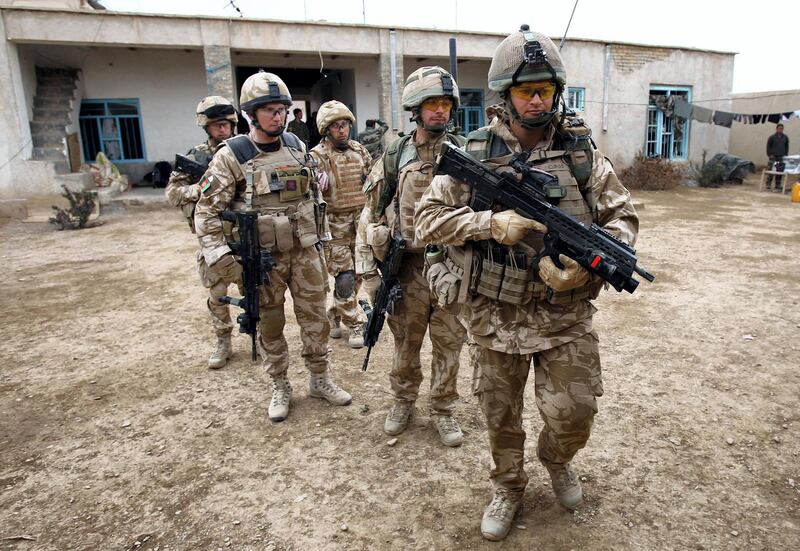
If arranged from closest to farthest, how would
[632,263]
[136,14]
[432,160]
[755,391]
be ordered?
[632,263] < [432,160] < [755,391] < [136,14]

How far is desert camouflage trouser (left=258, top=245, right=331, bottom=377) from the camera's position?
10.9 feet

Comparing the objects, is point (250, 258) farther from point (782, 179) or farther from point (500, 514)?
point (782, 179)

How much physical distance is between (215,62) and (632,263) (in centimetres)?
1177

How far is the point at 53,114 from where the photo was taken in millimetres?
12164

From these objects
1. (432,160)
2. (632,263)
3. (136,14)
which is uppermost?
(136,14)

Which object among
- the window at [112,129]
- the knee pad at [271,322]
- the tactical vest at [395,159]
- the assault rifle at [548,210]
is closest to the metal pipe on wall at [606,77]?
the window at [112,129]

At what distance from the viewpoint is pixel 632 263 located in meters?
1.85

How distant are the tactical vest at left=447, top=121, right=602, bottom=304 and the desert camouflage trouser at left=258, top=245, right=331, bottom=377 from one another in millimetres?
1502

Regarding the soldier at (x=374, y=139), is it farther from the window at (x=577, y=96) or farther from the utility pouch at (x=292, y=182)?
the utility pouch at (x=292, y=182)

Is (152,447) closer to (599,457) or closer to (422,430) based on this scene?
(422,430)

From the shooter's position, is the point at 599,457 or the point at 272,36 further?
the point at 272,36

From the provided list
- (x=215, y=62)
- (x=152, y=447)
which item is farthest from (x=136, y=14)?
(x=152, y=447)

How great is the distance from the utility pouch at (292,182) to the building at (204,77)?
9560 millimetres

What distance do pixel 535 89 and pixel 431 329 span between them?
4.57 ft
